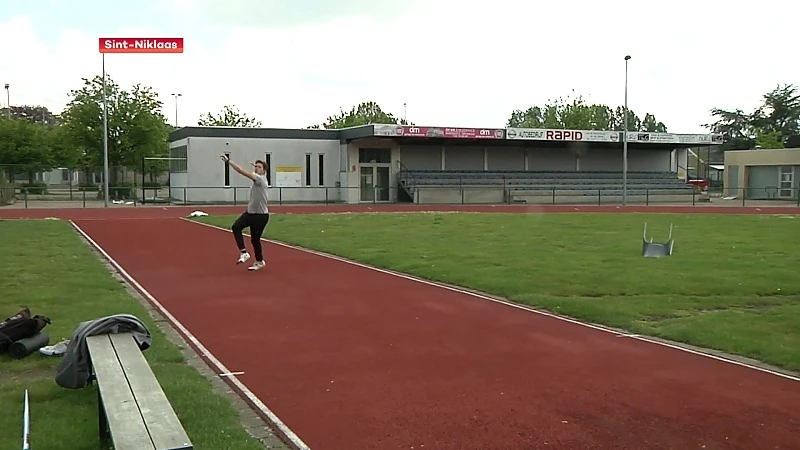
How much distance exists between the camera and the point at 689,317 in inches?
384

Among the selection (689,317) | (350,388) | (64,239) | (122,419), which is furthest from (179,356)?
(64,239)

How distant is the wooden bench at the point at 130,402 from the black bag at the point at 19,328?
75.9 inches

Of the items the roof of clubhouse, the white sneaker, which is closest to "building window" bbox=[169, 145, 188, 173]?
the roof of clubhouse

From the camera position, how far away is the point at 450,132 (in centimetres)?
4744

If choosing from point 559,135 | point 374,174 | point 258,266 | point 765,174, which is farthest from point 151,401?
point 765,174

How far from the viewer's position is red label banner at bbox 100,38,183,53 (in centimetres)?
3750

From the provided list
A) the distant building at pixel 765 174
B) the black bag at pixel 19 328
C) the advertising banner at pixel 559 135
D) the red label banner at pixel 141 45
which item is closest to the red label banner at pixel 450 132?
the advertising banner at pixel 559 135

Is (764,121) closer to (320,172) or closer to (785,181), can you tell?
(785,181)

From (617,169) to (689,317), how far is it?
48.3 metres

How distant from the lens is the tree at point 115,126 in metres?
49.3

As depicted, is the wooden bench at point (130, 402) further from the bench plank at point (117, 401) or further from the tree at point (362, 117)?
the tree at point (362, 117)

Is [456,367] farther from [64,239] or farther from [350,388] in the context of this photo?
[64,239]

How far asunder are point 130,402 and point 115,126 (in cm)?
4912

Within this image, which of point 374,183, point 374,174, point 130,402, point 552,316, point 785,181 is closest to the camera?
point 130,402
